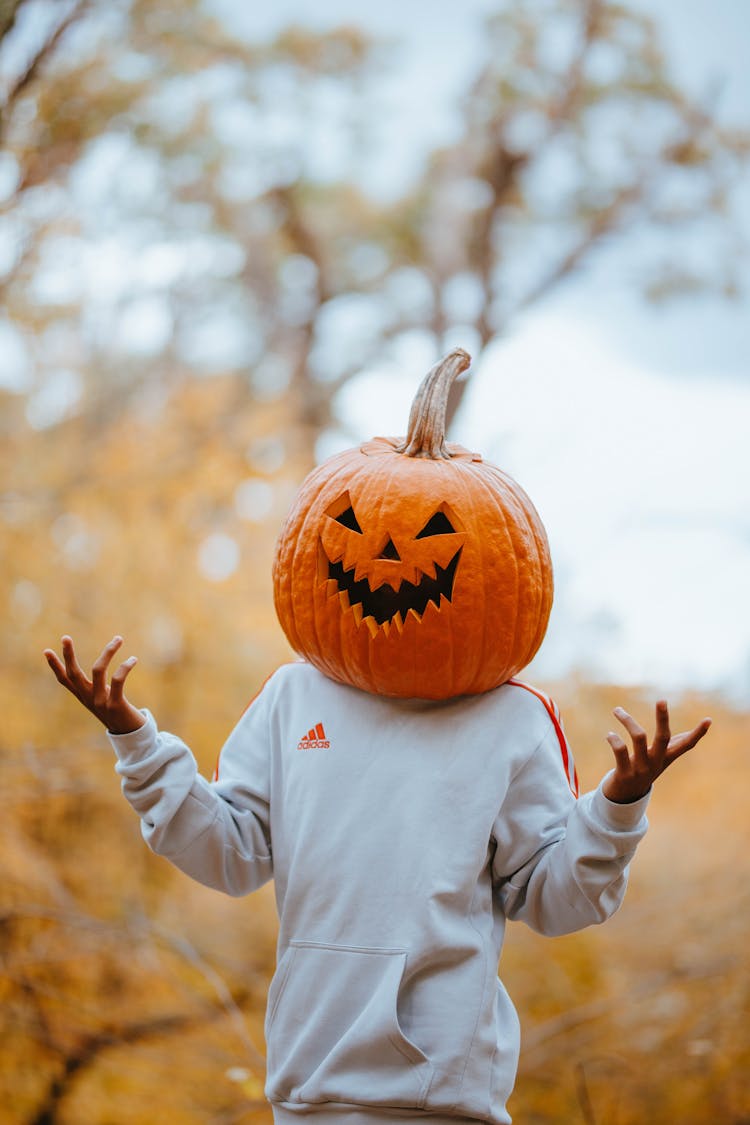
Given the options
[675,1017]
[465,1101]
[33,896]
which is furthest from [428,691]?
[675,1017]

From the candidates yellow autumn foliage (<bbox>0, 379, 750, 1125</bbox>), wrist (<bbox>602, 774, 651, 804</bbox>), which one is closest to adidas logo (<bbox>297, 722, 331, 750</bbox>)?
wrist (<bbox>602, 774, 651, 804</bbox>)

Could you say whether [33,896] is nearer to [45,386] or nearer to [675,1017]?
[45,386]

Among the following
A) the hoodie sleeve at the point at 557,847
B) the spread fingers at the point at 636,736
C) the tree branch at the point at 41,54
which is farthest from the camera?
the tree branch at the point at 41,54

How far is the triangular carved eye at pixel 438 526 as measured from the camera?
53.9 inches

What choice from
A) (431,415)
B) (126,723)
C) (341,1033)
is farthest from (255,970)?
(431,415)

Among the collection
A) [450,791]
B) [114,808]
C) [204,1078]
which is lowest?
[204,1078]

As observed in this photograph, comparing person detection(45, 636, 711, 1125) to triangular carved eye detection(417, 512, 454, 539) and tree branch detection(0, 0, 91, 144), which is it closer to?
triangular carved eye detection(417, 512, 454, 539)

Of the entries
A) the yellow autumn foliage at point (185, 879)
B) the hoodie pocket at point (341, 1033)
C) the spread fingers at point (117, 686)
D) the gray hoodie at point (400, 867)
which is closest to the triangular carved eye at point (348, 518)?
the gray hoodie at point (400, 867)

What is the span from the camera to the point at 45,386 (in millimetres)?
4137

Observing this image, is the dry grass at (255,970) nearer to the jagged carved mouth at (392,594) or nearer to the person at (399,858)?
the person at (399,858)

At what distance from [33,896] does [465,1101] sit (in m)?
2.47

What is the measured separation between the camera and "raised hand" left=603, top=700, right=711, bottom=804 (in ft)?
3.70

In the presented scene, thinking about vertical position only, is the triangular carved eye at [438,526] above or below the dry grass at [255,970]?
above

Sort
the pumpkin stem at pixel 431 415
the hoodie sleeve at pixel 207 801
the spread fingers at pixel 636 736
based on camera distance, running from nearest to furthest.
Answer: the spread fingers at pixel 636 736 → the hoodie sleeve at pixel 207 801 → the pumpkin stem at pixel 431 415
